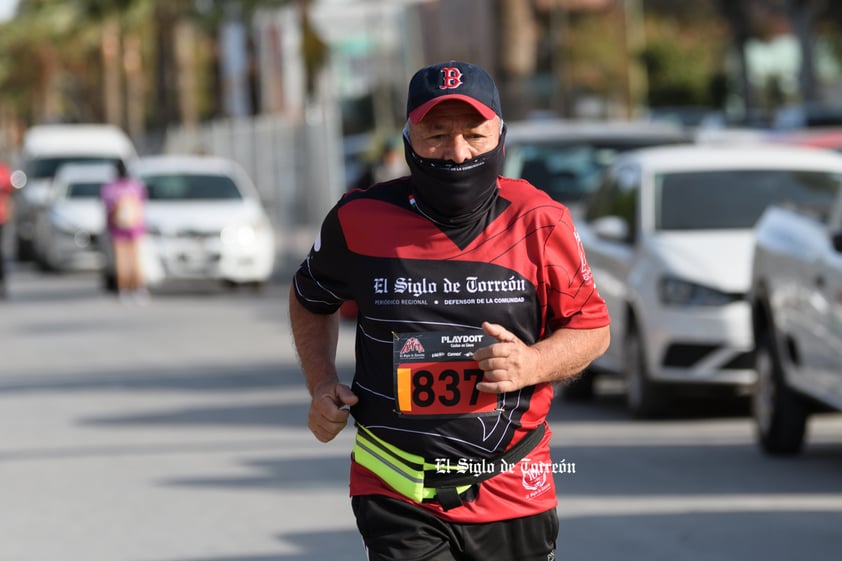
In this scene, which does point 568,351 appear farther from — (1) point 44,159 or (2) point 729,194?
(1) point 44,159

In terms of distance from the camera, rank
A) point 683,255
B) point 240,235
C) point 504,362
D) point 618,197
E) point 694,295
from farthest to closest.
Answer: point 240,235, point 618,197, point 683,255, point 694,295, point 504,362

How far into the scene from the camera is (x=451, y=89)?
4484mm

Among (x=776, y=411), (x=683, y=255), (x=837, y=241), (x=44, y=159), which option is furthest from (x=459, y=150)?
(x=44, y=159)

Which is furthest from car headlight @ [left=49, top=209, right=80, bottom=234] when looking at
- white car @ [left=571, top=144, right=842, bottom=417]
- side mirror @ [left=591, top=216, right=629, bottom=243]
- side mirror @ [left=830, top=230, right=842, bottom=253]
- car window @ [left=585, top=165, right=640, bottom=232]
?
side mirror @ [left=830, top=230, right=842, bottom=253]

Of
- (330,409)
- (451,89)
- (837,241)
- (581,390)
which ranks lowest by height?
(581,390)

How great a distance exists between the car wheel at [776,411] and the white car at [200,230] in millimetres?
15312

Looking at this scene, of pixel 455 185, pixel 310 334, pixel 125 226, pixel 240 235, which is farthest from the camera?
pixel 240 235

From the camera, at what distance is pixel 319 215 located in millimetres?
30469

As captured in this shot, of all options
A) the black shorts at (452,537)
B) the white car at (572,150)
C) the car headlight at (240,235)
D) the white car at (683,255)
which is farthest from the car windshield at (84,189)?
the black shorts at (452,537)

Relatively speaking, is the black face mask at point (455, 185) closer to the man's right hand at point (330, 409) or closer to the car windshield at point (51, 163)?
the man's right hand at point (330, 409)

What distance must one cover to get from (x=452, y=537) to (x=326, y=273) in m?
0.71

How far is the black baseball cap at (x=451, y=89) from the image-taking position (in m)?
4.48

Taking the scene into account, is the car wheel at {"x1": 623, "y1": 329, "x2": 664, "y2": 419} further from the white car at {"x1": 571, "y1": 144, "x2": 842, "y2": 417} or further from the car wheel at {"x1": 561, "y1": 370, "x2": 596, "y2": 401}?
the car wheel at {"x1": 561, "y1": 370, "x2": 596, "y2": 401}

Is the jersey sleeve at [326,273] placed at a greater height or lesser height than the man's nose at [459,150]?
lesser
